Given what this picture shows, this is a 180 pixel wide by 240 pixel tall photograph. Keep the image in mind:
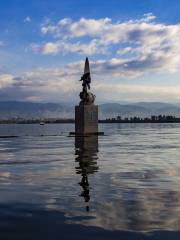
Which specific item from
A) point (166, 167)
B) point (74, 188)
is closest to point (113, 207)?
point (74, 188)

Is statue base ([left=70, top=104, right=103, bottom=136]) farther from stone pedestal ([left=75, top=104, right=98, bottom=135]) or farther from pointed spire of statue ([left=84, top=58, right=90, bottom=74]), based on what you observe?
pointed spire of statue ([left=84, top=58, right=90, bottom=74])

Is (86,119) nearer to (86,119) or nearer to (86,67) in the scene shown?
(86,119)

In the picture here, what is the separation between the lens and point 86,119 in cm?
4984

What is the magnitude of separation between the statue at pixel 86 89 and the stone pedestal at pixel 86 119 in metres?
0.83

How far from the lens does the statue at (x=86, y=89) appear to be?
169 ft

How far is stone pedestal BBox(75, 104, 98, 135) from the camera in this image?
49812mm

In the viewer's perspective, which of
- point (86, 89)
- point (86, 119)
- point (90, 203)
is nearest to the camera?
point (90, 203)

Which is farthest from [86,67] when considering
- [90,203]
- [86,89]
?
[90,203]

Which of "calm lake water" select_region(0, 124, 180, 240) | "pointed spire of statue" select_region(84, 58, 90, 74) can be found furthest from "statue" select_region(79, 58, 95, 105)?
"calm lake water" select_region(0, 124, 180, 240)

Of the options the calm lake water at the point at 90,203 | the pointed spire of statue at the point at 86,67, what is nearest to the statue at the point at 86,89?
the pointed spire of statue at the point at 86,67

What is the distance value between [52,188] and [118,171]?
170 inches

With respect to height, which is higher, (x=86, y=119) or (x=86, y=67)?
(x=86, y=67)

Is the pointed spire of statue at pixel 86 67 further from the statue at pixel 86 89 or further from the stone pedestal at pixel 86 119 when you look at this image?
the stone pedestal at pixel 86 119

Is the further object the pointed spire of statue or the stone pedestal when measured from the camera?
the pointed spire of statue
